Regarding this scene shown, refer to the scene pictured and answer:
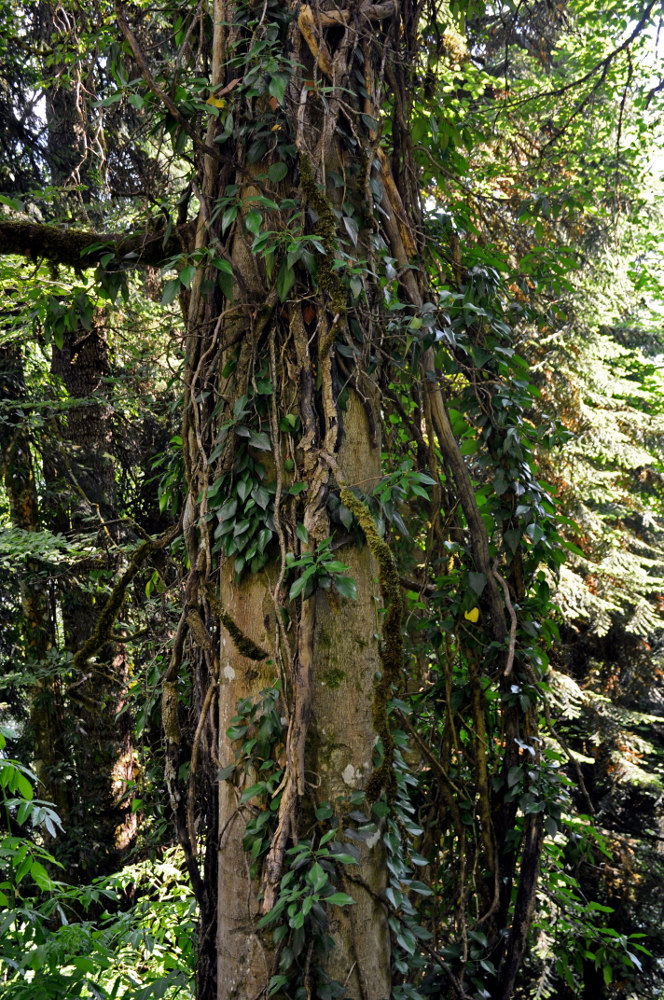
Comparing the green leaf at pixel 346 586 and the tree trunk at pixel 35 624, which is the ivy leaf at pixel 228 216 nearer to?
the green leaf at pixel 346 586

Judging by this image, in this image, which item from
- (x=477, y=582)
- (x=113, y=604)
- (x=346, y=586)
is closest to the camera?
(x=346, y=586)

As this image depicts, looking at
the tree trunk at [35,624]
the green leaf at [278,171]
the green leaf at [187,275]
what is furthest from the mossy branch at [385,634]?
the tree trunk at [35,624]

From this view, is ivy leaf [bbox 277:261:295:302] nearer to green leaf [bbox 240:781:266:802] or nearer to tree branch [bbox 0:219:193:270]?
tree branch [bbox 0:219:193:270]

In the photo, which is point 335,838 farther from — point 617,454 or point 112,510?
point 617,454

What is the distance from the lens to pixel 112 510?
691 centimetres

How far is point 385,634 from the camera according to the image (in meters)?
2.00

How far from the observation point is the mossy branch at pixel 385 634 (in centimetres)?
198

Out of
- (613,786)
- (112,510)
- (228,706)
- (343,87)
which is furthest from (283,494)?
(613,786)

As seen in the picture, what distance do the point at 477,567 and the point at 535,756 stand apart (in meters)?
0.71

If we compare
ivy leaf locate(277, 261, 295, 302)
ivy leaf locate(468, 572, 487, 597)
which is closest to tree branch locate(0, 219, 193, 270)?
ivy leaf locate(277, 261, 295, 302)

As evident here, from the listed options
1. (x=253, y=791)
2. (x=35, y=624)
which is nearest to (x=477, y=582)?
(x=253, y=791)

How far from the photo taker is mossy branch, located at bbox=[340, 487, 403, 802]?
1.98 meters

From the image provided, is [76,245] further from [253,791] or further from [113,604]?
[253,791]

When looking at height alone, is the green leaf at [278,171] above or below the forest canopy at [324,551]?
above
